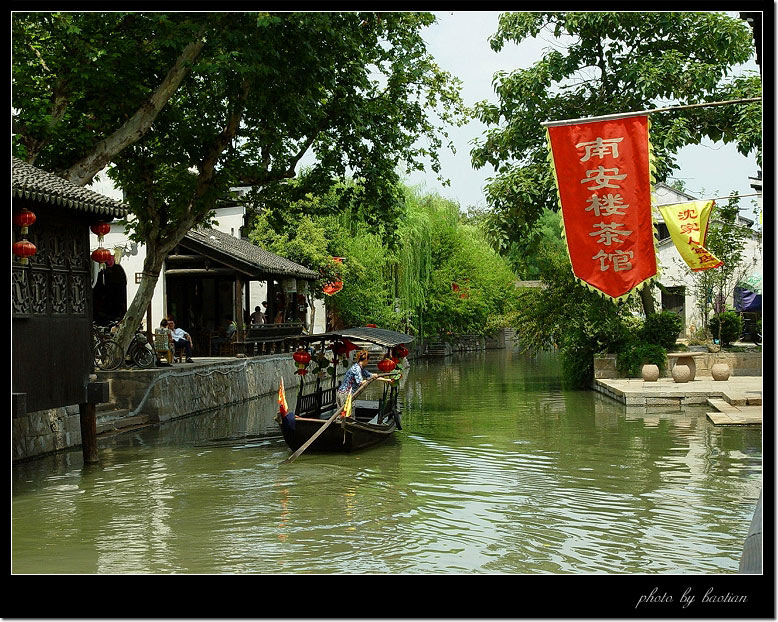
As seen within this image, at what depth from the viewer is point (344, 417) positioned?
14.4 meters

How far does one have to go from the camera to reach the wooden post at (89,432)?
47.5 ft

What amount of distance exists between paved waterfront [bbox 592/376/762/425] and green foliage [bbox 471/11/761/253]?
453cm

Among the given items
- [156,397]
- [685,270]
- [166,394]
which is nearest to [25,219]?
[156,397]

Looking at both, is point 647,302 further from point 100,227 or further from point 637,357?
point 100,227

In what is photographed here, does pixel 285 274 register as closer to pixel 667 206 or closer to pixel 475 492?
pixel 667 206

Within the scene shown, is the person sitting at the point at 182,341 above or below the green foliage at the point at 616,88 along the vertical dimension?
below

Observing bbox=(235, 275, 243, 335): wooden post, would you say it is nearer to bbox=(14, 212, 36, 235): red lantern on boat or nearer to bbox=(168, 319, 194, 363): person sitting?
bbox=(168, 319, 194, 363): person sitting

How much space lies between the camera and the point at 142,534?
988cm

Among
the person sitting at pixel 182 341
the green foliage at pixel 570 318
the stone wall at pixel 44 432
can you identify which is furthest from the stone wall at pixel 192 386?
the green foliage at pixel 570 318

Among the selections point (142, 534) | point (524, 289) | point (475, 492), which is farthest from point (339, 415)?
point (524, 289)

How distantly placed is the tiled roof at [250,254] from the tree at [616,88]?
728 centimetres

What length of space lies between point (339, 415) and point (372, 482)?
6.05 ft

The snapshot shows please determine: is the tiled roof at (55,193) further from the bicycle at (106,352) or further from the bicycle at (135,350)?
the bicycle at (135,350)

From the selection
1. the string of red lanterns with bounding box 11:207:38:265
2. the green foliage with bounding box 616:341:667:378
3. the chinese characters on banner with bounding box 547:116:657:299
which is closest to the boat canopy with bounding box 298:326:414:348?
the string of red lanterns with bounding box 11:207:38:265
